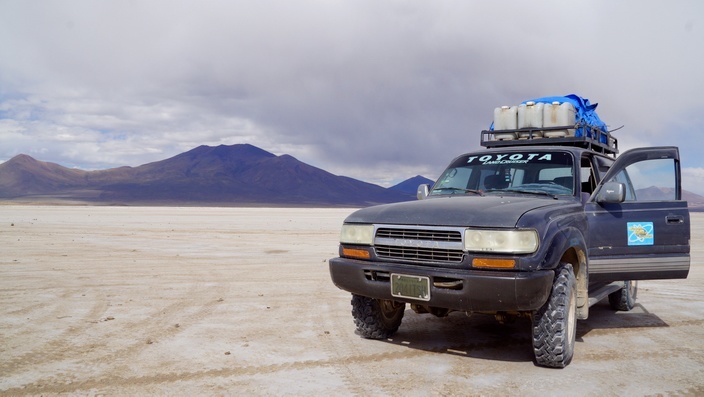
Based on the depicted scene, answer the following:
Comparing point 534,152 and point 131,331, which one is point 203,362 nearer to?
point 131,331

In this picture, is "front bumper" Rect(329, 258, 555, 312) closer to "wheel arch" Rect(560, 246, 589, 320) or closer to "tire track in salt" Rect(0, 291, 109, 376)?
"wheel arch" Rect(560, 246, 589, 320)

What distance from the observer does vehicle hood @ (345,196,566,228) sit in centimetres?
474

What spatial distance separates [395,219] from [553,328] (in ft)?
5.43

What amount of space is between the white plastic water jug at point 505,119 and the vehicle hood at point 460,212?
2.38 metres

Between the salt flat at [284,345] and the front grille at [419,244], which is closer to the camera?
the salt flat at [284,345]

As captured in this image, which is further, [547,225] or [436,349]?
[436,349]

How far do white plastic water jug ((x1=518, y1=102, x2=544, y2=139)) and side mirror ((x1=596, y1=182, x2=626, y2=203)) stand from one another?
5.66 ft

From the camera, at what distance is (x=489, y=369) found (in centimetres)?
497

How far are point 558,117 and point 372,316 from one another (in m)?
3.63

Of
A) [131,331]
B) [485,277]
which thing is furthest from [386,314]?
[131,331]

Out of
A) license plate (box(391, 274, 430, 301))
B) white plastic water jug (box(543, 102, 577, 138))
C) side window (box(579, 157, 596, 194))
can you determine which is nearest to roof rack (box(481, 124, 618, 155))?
white plastic water jug (box(543, 102, 577, 138))

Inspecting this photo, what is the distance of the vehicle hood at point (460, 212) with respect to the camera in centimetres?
474

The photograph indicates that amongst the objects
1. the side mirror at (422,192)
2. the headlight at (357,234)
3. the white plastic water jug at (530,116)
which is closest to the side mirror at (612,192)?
the white plastic water jug at (530,116)

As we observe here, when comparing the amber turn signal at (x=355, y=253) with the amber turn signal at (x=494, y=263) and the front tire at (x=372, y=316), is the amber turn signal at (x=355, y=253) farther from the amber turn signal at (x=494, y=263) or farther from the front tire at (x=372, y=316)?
the amber turn signal at (x=494, y=263)
